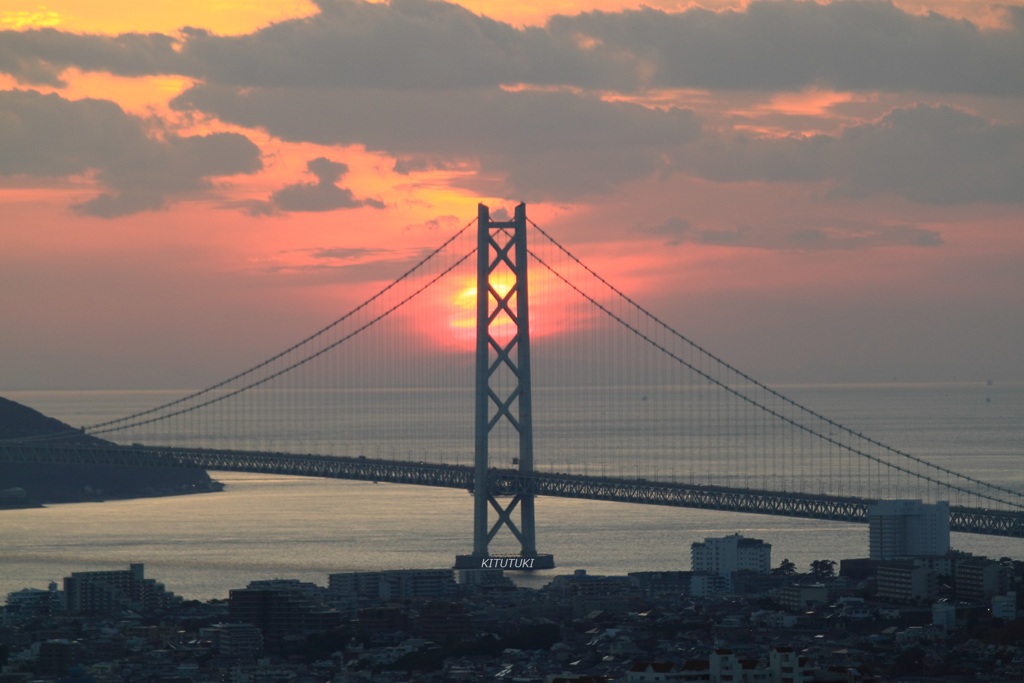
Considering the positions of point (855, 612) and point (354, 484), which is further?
point (354, 484)

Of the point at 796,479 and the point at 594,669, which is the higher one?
the point at 796,479

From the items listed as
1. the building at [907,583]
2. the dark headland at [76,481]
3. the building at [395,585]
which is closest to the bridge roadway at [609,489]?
the building at [907,583]

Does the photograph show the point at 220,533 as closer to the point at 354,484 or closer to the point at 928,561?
the point at 928,561

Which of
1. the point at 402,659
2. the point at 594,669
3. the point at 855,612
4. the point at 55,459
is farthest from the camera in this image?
the point at 55,459

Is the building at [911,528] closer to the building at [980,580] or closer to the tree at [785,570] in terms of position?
the tree at [785,570]

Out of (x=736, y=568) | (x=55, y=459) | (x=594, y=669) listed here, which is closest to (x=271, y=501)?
(x=55, y=459)

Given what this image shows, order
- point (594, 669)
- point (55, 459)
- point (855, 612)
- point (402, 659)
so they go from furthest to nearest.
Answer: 1. point (55, 459)
2. point (855, 612)
3. point (402, 659)
4. point (594, 669)

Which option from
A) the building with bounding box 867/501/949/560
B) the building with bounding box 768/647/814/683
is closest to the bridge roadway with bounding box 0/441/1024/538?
the building with bounding box 867/501/949/560

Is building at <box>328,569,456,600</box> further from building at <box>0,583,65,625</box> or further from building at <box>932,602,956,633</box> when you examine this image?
building at <box>932,602,956,633</box>
